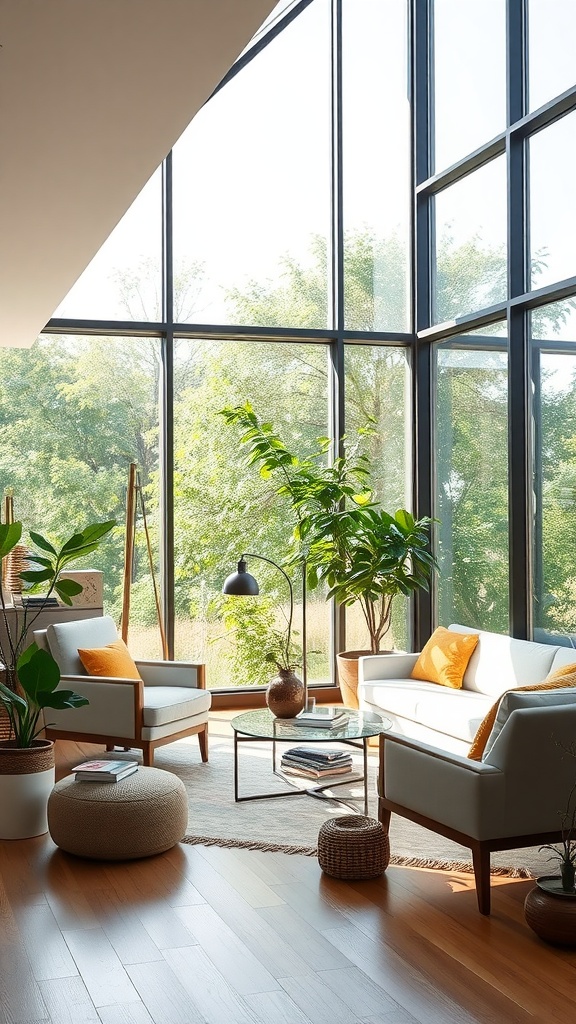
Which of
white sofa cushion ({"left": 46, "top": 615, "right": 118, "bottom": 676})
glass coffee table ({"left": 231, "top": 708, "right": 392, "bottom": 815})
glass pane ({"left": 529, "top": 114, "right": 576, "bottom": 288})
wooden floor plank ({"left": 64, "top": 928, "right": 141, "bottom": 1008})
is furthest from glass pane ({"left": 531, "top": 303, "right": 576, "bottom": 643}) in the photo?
wooden floor plank ({"left": 64, "top": 928, "right": 141, "bottom": 1008})

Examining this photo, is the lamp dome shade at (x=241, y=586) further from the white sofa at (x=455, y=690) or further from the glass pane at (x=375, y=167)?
the glass pane at (x=375, y=167)

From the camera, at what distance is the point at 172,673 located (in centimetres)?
580

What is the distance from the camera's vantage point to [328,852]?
3.89m

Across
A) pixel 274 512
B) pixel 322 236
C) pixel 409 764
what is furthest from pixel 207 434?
pixel 409 764

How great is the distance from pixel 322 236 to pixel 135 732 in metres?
4.13

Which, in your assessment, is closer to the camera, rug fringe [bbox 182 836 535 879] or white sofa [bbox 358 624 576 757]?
rug fringe [bbox 182 836 535 879]

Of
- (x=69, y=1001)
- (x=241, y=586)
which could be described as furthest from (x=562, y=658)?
(x=69, y=1001)

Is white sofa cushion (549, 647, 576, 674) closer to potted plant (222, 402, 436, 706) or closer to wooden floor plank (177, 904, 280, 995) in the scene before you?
potted plant (222, 402, 436, 706)

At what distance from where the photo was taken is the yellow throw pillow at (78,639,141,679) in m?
5.43

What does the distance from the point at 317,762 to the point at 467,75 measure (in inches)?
193

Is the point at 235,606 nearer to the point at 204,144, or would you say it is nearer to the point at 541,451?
the point at 541,451

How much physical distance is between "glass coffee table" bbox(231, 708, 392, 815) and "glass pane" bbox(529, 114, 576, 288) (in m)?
2.85

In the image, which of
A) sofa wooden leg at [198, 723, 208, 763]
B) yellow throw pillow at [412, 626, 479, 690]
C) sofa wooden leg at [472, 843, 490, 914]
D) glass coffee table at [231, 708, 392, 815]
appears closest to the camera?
sofa wooden leg at [472, 843, 490, 914]

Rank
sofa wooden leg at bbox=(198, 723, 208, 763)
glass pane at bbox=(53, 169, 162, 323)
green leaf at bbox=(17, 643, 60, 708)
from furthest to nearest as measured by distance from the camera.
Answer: glass pane at bbox=(53, 169, 162, 323)
sofa wooden leg at bbox=(198, 723, 208, 763)
green leaf at bbox=(17, 643, 60, 708)
